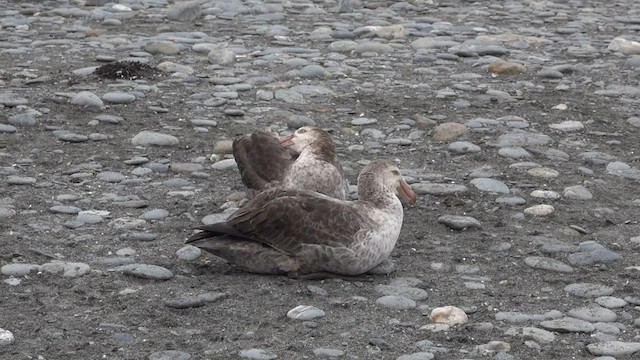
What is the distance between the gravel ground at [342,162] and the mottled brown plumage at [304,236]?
0.14 meters

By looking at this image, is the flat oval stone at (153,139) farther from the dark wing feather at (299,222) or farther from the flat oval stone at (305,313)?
the flat oval stone at (305,313)

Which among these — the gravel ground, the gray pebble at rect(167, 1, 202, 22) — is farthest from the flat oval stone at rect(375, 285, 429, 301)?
the gray pebble at rect(167, 1, 202, 22)

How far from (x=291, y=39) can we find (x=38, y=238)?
22.8ft

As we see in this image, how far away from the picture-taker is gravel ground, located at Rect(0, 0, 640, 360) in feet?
22.1

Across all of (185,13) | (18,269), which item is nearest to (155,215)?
(18,269)

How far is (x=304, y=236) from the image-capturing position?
7.60 m

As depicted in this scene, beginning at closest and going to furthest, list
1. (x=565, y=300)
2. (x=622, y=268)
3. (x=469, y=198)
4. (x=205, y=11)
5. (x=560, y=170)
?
(x=565, y=300) < (x=622, y=268) < (x=469, y=198) < (x=560, y=170) < (x=205, y=11)

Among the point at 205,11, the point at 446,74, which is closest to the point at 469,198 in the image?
the point at 446,74

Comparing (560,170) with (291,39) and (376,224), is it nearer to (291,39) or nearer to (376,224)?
(376,224)

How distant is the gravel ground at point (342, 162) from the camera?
675 centimetres

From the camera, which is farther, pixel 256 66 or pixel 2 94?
pixel 256 66

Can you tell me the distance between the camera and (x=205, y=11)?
16.1 metres

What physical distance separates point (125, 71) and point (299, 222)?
17.6 ft

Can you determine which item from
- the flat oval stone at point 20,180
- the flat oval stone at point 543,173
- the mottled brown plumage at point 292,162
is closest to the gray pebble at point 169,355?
the mottled brown plumage at point 292,162
